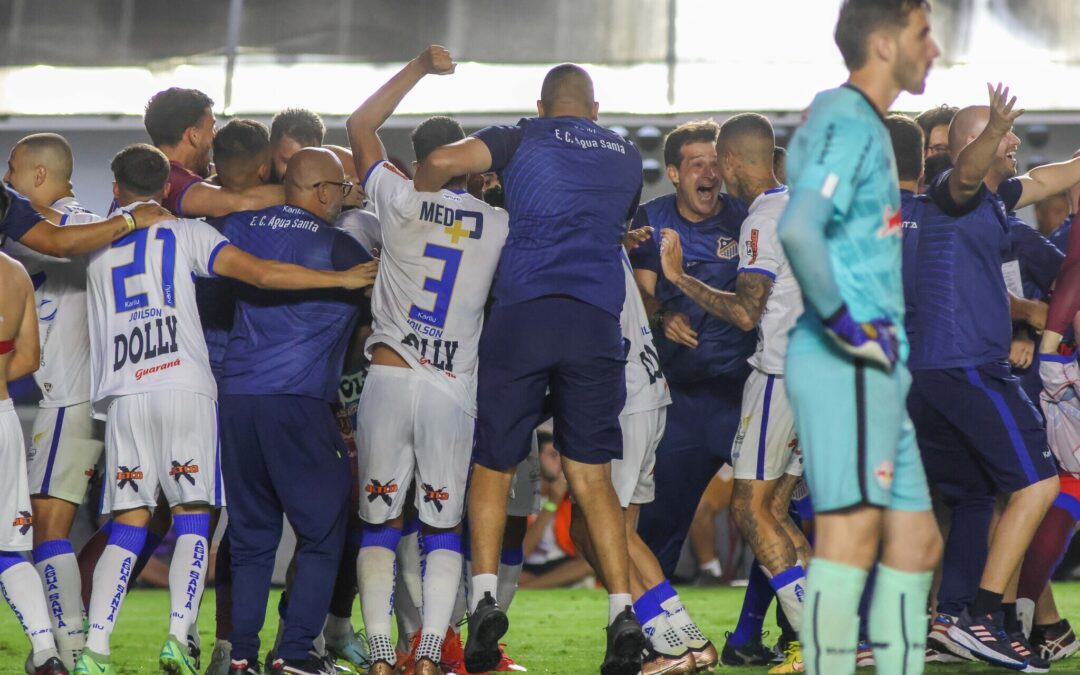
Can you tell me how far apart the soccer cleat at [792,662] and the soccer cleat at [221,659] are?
237 centimetres

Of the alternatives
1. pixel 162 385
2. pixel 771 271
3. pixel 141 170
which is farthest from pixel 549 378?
pixel 141 170

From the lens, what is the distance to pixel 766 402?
19.2 feet

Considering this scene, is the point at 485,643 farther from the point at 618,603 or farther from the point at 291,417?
the point at 291,417

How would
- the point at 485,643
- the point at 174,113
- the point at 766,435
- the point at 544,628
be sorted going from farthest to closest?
the point at 544,628 → the point at 174,113 → the point at 766,435 → the point at 485,643

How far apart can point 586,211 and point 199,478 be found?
1.93 m

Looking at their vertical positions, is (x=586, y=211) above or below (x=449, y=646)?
above

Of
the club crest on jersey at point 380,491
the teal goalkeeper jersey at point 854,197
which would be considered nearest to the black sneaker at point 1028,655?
the teal goalkeeper jersey at point 854,197

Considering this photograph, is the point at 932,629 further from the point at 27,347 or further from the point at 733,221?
the point at 27,347

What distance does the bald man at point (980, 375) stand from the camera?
576 centimetres

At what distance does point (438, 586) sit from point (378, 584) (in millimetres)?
275

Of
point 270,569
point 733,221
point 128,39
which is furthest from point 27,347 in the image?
point 128,39

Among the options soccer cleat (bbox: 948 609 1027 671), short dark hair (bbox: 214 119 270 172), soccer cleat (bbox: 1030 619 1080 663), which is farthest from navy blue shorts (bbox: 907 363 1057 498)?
short dark hair (bbox: 214 119 270 172)

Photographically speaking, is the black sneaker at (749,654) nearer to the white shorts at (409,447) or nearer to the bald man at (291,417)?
the white shorts at (409,447)

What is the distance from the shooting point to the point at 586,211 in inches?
206
